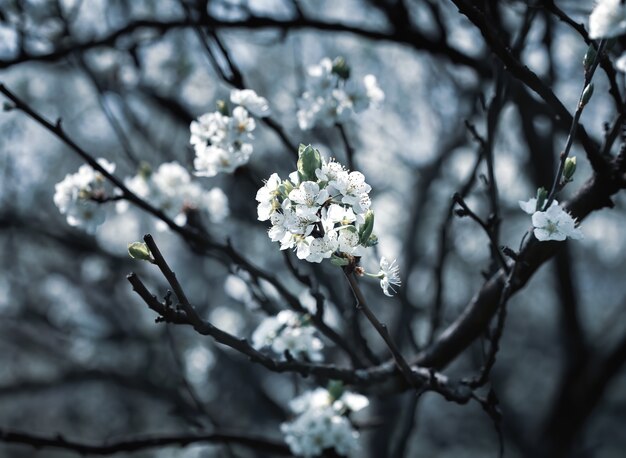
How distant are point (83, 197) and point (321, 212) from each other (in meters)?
1.05

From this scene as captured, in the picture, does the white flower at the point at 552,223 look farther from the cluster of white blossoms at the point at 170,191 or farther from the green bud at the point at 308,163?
the cluster of white blossoms at the point at 170,191

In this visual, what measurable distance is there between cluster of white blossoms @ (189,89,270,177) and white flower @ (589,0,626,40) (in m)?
0.89

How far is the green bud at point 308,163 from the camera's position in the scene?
111 centimetres

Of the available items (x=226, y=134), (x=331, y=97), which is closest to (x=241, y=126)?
(x=226, y=134)

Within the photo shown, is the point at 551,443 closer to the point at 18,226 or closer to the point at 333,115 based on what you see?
the point at 333,115

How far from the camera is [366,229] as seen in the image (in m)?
1.13

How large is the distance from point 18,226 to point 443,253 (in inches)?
109

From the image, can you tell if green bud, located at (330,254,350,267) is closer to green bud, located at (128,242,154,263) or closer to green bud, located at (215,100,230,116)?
green bud, located at (128,242,154,263)

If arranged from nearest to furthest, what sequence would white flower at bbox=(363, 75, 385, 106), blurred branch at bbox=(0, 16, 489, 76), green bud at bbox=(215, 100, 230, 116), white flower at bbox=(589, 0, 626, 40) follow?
1. white flower at bbox=(589, 0, 626, 40)
2. green bud at bbox=(215, 100, 230, 116)
3. white flower at bbox=(363, 75, 385, 106)
4. blurred branch at bbox=(0, 16, 489, 76)

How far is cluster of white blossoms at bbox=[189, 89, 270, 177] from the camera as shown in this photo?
1.67m

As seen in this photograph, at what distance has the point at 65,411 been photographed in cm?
873

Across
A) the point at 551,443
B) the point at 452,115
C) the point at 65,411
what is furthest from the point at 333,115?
the point at 65,411

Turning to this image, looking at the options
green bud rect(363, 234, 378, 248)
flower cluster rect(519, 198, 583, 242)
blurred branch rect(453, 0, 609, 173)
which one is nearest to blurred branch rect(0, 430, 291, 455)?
green bud rect(363, 234, 378, 248)

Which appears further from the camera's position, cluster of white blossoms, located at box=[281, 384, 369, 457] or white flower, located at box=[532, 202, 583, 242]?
cluster of white blossoms, located at box=[281, 384, 369, 457]
